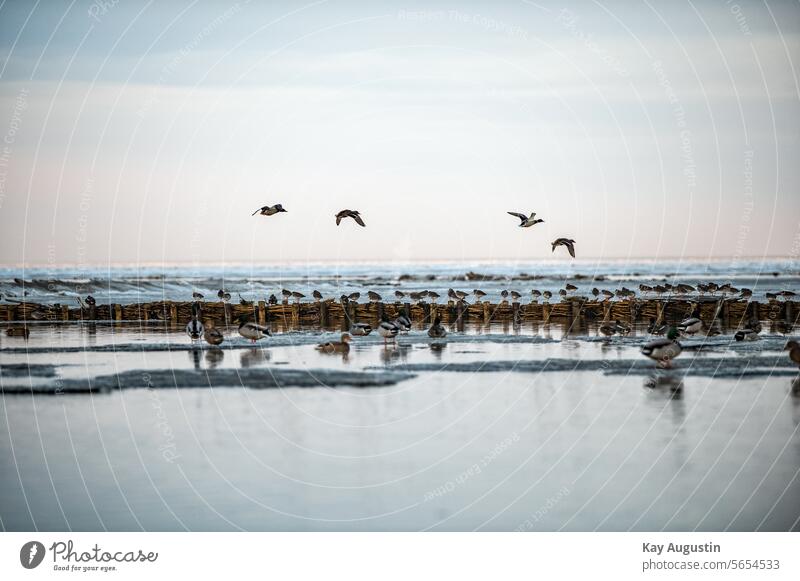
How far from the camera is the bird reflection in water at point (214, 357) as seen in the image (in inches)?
531

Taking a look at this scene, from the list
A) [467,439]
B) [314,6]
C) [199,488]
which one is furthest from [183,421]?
[314,6]

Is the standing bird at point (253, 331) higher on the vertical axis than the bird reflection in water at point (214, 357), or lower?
higher

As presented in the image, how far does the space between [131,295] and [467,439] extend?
2978cm

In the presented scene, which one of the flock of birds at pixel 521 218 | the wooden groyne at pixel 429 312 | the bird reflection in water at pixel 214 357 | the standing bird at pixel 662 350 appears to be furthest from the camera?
the wooden groyne at pixel 429 312

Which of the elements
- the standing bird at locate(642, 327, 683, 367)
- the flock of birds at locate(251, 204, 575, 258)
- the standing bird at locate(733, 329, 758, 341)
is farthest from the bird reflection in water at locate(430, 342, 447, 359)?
the standing bird at locate(733, 329, 758, 341)

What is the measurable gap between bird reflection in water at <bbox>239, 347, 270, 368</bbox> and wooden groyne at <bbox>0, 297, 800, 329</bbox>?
5.82 meters

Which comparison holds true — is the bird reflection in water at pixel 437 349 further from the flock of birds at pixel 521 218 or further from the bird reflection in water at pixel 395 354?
the flock of birds at pixel 521 218

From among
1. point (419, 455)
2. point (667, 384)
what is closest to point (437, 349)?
point (667, 384)

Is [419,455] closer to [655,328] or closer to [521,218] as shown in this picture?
[521,218]

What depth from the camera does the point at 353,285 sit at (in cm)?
4162

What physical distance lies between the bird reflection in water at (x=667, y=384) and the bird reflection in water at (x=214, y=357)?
21.1 feet

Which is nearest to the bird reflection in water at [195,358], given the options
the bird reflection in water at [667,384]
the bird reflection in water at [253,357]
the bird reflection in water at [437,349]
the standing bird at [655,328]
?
the bird reflection in water at [253,357]

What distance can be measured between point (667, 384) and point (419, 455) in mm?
4369

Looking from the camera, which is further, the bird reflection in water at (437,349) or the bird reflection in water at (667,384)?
the bird reflection in water at (437,349)
